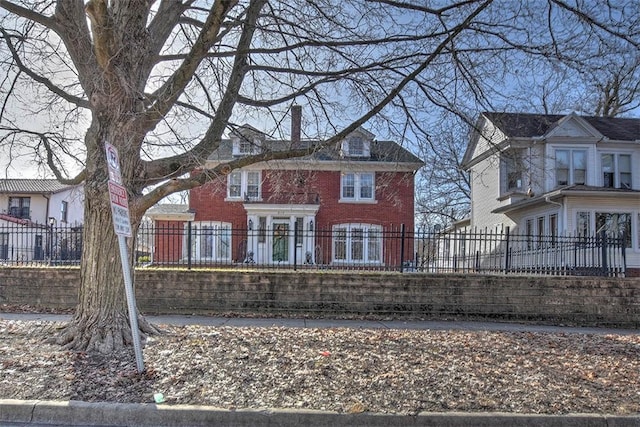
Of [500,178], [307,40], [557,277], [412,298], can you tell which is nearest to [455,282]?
[412,298]

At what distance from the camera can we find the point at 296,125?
433 inches

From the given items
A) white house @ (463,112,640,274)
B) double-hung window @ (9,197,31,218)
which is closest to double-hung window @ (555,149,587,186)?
white house @ (463,112,640,274)

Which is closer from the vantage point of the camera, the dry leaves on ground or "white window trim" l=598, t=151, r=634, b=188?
the dry leaves on ground

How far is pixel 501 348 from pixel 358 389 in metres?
3.16

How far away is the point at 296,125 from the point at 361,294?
395 centimetres

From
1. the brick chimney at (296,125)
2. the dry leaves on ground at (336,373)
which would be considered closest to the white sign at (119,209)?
the dry leaves on ground at (336,373)

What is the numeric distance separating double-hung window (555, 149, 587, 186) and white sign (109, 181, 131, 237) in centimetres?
1984

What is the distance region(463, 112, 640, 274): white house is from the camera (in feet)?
63.3

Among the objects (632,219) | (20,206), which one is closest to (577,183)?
(632,219)

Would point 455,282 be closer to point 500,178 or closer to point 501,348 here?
point 501,348

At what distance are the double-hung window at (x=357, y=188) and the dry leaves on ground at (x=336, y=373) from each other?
17.6 metres

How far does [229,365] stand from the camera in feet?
19.4

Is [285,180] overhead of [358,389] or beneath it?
overhead

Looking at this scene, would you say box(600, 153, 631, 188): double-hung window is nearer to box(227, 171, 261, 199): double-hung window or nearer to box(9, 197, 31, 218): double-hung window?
box(227, 171, 261, 199): double-hung window
